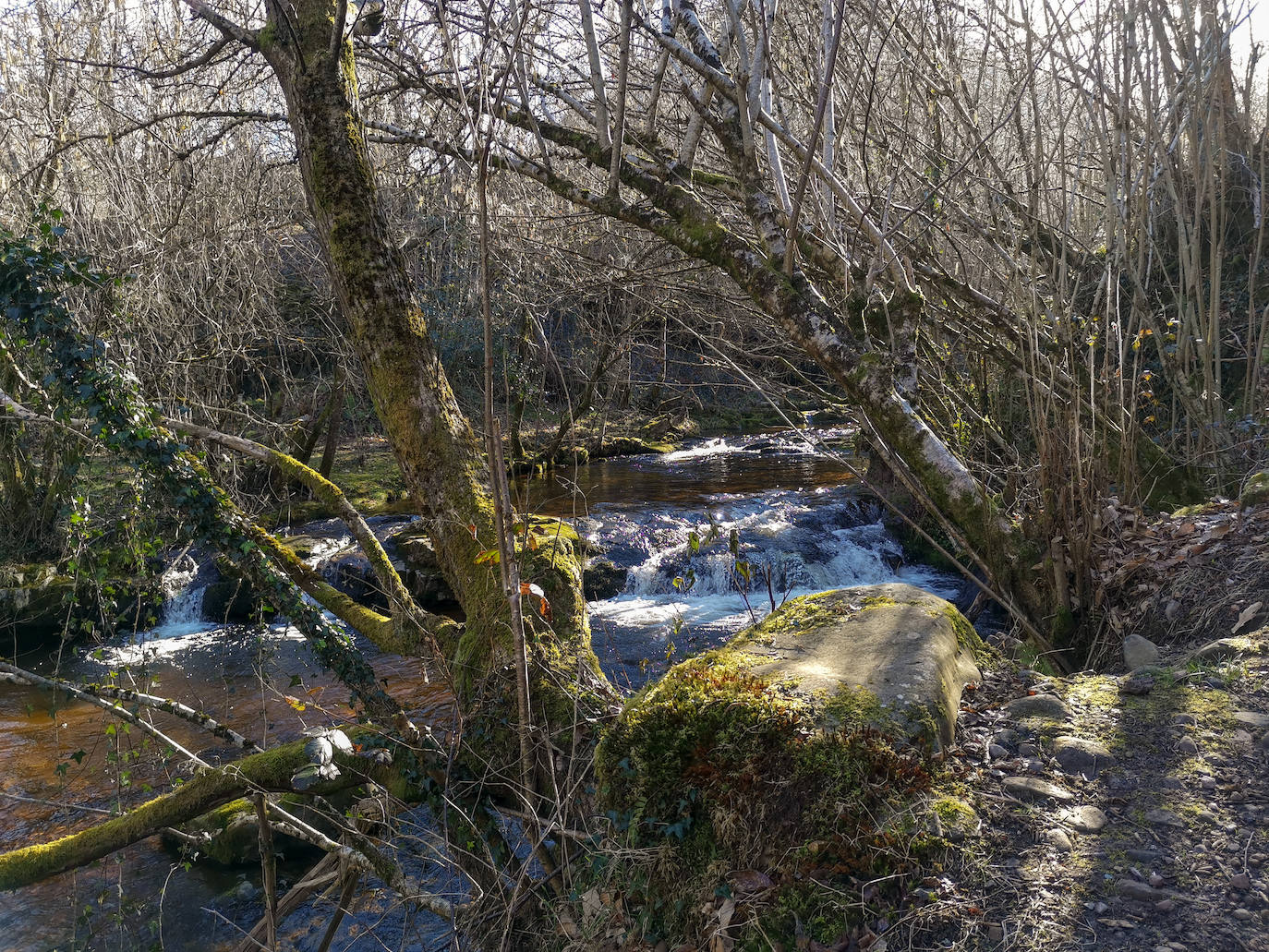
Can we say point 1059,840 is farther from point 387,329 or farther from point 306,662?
point 306,662

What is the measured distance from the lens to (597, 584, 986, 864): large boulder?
91.4 inches

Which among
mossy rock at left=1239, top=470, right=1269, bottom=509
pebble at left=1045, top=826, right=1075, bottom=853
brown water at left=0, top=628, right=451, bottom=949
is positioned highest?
mossy rock at left=1239, top=470, right=1269, bottom=509

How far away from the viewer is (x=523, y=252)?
7.01 m

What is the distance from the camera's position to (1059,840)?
214 cm

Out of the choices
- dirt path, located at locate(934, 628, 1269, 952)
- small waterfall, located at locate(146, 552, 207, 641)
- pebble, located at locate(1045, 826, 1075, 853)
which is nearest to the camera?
dirt path, located at locate(934, 628, 1269, 952)

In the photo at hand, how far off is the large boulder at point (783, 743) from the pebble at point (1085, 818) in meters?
0.38

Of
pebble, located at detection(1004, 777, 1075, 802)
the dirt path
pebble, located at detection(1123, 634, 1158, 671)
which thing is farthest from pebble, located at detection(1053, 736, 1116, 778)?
pebble, located at detection(1123, 634, 1158, 671)

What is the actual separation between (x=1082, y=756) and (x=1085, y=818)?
31 cm

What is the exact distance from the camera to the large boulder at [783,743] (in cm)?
232

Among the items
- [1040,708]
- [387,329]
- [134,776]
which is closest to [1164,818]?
[1040,708]

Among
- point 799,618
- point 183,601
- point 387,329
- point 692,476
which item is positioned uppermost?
point 387,329

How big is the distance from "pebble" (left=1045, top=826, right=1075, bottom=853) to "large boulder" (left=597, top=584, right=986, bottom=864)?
0.34 meters

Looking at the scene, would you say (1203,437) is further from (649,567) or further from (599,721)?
(649,567)

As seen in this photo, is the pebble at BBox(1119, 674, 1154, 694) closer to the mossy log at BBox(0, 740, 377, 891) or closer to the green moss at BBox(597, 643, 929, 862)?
the green moss at BBox(597, 643, 929, 862)
